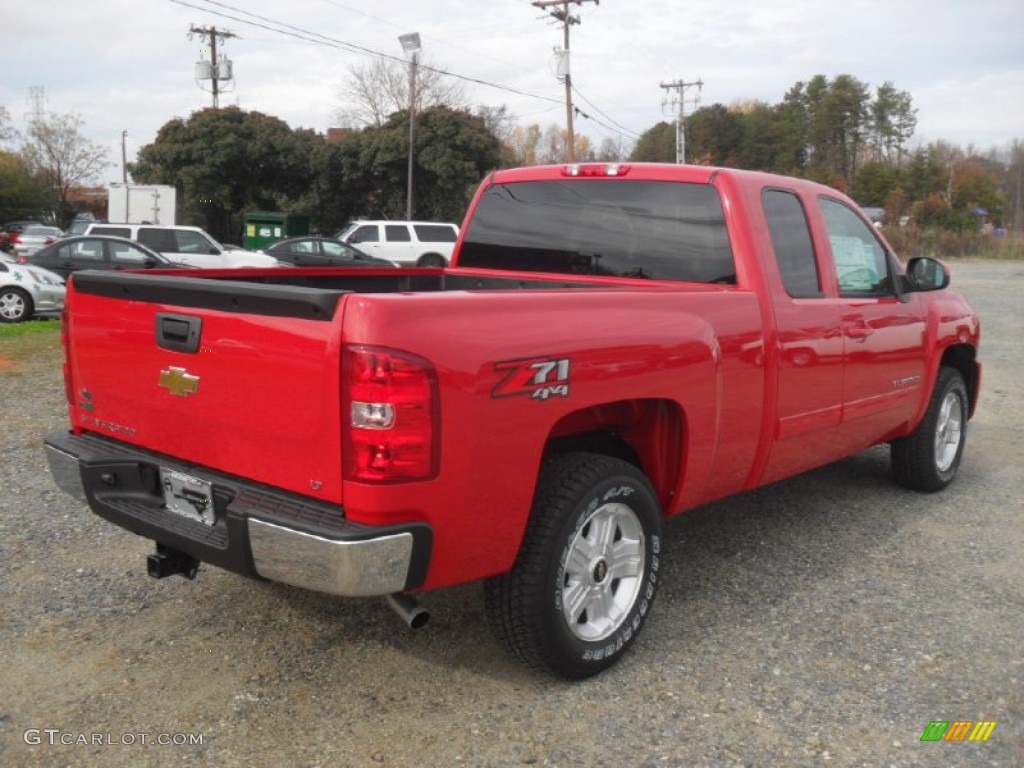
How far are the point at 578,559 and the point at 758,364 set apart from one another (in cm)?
121

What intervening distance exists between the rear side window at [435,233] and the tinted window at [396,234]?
0.39 meters

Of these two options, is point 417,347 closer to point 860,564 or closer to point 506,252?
point 506,252

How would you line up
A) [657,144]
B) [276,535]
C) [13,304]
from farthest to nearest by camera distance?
[657,144], [13,304], [276,535]

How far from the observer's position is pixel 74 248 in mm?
16953

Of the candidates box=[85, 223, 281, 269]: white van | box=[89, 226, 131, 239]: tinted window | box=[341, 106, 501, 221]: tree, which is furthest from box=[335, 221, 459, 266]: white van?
box=[341, 106, 501, 221]: tree

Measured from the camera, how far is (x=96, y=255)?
1703 centimetres

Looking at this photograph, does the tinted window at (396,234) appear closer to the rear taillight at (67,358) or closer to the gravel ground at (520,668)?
the gravel ground at (520,668)

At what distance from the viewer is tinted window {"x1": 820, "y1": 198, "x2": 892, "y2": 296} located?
184 inches

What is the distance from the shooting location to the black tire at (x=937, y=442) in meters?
5.61

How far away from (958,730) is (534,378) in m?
1.82

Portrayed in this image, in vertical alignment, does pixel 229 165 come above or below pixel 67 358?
above

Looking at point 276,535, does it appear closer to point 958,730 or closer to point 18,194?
point 958,730

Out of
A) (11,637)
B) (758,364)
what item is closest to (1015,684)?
(758,364)

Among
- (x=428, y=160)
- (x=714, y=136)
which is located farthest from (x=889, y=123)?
(x=428, y=160)
